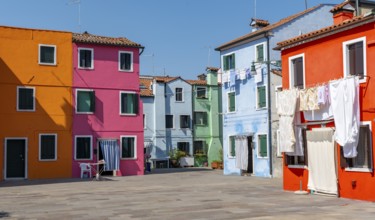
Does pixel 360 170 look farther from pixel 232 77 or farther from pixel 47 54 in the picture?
pixel 47 54

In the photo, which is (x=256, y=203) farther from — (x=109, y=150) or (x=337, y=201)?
(x=109, y=150)

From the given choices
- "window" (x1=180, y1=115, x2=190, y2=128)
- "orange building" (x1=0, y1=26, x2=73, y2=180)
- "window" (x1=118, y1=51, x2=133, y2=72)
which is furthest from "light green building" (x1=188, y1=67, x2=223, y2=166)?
"orange building" (x1=0, y1=26, x2=73, y2=180)

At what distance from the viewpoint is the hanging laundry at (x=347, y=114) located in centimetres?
1667

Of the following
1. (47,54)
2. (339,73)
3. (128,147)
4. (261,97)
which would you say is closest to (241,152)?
(261,97)

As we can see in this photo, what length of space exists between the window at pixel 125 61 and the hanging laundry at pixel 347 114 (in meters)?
19.6

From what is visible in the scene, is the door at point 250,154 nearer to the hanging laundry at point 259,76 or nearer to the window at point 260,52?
the hanging laundry at point 259,76

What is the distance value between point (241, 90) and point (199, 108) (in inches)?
657

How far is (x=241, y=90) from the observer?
112 ft

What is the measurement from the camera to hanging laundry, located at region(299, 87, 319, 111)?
730 inches

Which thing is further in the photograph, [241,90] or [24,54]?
[241,90]

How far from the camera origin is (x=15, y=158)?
1195 inches

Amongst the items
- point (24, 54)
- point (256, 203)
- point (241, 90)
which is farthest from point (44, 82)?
point (256, 203)

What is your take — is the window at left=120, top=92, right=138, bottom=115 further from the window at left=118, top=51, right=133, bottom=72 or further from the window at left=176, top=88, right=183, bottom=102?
the window at left=176, top=88, right=183, bottom=102

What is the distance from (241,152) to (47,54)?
46.3ft
